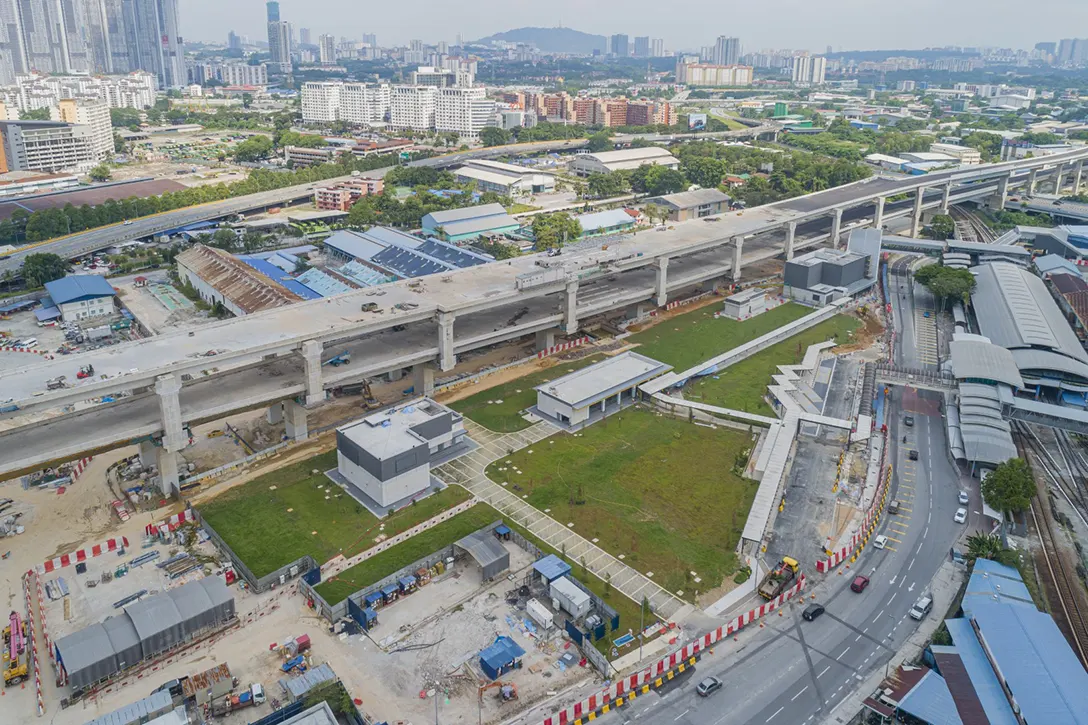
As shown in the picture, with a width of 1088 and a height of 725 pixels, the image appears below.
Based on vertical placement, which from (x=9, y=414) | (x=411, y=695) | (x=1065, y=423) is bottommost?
(x=411, y=695)

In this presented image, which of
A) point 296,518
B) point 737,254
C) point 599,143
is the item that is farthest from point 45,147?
point 296,518

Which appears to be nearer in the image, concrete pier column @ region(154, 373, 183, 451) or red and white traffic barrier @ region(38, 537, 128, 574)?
red and white traffic barrier @ region(38, 537, 128, 574)

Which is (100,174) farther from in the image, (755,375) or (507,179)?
(755,375)

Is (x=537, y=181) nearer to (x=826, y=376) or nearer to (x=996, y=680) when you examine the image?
(x=826, y=376)

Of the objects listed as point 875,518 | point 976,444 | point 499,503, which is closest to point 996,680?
point 875,518

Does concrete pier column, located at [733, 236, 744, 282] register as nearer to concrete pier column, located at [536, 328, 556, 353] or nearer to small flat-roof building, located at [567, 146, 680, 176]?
concrete pier column, located at [536, 328, 556, 353]

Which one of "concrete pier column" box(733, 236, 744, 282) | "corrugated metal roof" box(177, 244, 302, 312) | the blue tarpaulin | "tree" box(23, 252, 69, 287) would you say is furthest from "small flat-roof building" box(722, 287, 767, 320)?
"tree" box(23, 252, 69, 287)
